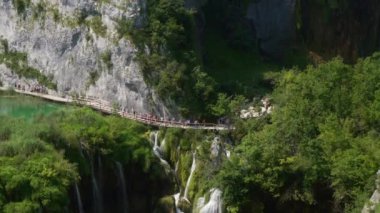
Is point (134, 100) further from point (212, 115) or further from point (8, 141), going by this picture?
point (8, 141)

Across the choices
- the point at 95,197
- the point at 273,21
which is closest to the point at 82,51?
the point at 273,21

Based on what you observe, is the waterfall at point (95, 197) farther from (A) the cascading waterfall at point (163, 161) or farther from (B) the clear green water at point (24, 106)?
(B) the clear green water at point (24, 106)

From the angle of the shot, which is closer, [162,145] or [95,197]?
[95,197]

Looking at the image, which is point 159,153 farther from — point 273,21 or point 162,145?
point 273,21

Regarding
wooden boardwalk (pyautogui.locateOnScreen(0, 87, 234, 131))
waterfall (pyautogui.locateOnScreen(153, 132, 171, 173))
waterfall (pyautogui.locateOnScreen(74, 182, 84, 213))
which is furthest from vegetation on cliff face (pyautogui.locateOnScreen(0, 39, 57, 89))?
waterfall (pyautogui.locateOnScreen(74, 182, 84, 213))

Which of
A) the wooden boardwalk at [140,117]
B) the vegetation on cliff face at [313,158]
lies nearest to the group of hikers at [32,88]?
the wooden boardwalk at [140,117]

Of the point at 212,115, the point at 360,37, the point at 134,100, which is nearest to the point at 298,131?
the point at 212,115

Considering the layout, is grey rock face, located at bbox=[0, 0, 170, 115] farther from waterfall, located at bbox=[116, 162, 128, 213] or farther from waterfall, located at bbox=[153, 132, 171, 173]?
waterfall, located at bbox=[116, 162, 128, 213]
